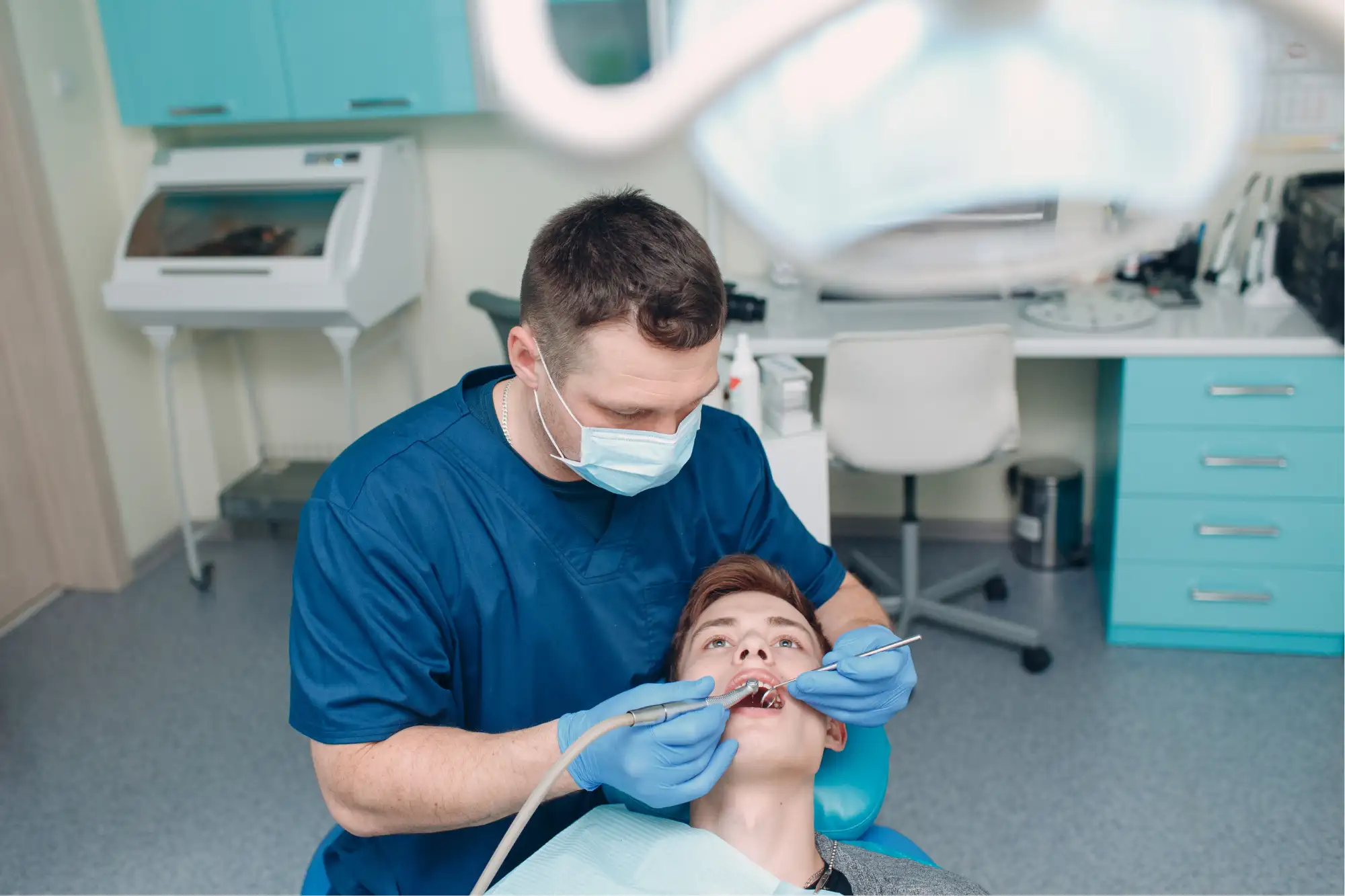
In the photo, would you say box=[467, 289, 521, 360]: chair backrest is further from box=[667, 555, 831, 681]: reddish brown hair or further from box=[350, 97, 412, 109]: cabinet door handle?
box=[667, 555, 831, 681]: reddish brown hair

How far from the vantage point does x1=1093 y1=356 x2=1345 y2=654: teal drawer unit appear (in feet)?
8.05

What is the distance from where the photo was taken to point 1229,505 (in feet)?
8.34

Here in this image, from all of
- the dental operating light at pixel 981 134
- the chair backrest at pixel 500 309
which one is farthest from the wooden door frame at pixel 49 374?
the dental operating light at pixel 981 134

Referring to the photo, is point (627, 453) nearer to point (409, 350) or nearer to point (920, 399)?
point (920, 399)

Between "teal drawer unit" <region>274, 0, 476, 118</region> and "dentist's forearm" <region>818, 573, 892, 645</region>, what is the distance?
5.76 ft

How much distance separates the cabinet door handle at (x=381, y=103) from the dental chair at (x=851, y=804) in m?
2.00

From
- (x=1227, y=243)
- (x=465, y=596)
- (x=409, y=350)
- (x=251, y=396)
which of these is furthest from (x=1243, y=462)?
(x=251, y=396)

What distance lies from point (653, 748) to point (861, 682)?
0.29 metres

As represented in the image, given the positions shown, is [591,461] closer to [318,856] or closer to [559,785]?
[559,785]

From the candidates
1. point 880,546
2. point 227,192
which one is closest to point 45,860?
point 227,192

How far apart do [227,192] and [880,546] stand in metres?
2.10

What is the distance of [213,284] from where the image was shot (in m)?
2.90

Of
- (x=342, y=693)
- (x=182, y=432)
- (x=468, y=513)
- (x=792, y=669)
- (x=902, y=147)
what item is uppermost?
A: (x=902, y=147)

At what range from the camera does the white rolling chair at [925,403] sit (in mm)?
2385
